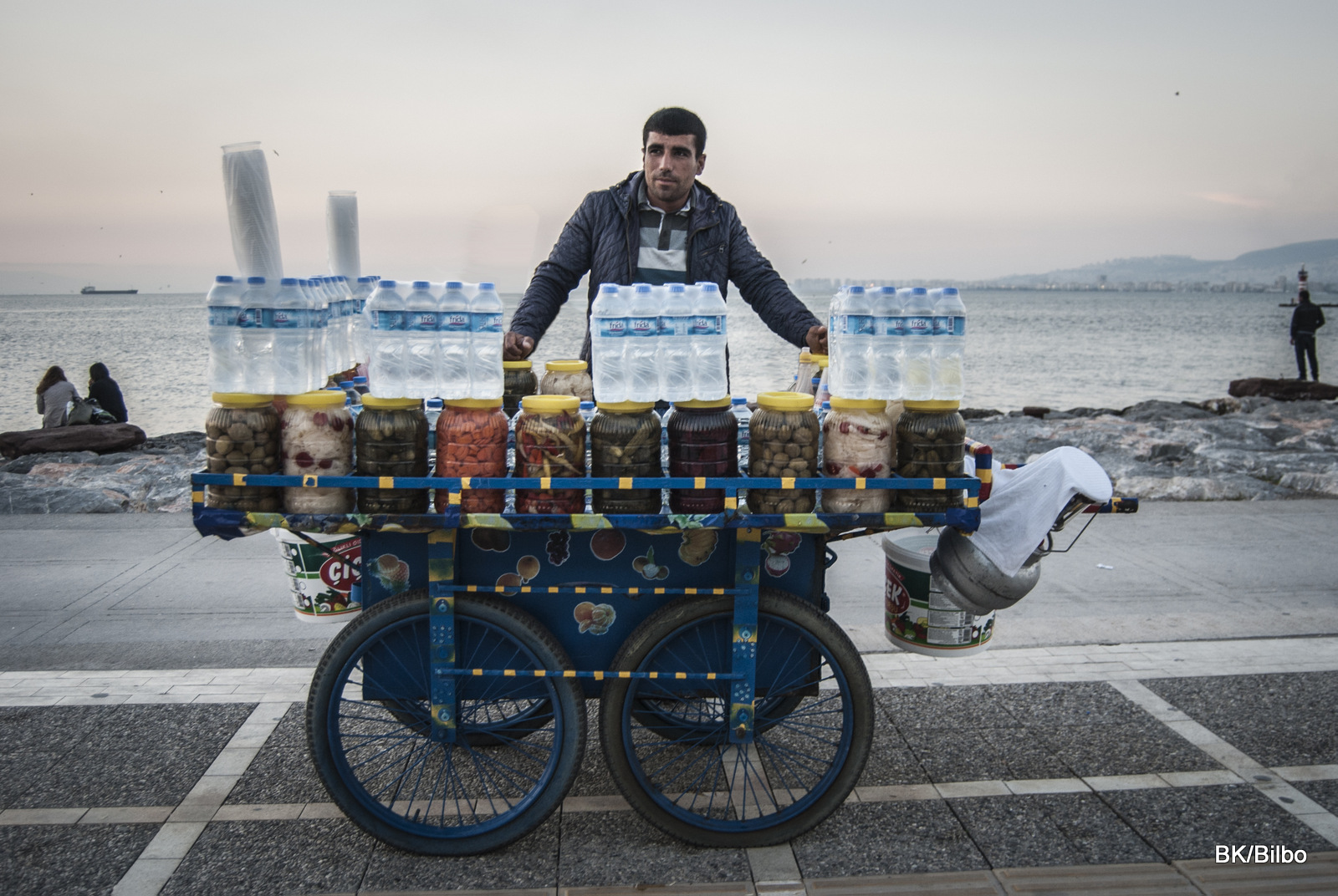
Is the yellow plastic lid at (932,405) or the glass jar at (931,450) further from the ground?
the yellow plastic lid at (932,405)

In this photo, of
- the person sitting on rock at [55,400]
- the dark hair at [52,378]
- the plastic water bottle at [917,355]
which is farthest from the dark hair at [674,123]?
the dark hair at [52,378]

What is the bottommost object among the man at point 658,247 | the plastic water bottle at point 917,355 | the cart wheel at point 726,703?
the cart wheel at point 726,703

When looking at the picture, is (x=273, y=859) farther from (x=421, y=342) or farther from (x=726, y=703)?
(x=421, y=342)

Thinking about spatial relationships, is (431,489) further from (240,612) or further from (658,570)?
(240,612)

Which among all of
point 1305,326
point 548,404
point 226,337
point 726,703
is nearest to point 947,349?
point 548,404

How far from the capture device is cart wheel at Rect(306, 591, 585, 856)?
10.0 feet

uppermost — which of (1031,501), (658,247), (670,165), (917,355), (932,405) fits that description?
(670,165)

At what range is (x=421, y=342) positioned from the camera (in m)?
3.08

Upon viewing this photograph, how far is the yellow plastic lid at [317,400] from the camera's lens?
289 centimetres

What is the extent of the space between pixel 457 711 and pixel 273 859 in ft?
2.54

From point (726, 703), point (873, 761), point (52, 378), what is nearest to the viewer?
point (726, 703)

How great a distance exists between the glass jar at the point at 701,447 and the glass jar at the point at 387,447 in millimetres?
832

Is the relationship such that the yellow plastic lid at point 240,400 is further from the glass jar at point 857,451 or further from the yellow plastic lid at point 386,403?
the glass jar at point 857,451

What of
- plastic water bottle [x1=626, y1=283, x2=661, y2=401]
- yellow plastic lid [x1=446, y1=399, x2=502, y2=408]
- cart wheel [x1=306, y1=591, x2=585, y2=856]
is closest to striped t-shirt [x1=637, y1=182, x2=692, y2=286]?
plastic water bottle [x1=626, y1=283, x2=661, y2=401]
